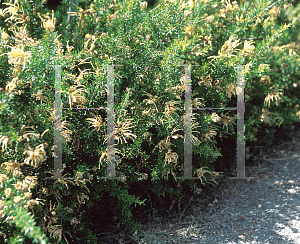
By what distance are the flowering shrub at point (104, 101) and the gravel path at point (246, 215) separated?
0.20 m

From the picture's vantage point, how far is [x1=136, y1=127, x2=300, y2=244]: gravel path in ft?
6.64

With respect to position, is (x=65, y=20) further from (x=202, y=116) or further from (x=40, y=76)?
(x=202, y=116)

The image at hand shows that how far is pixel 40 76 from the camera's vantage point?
5.18 feet

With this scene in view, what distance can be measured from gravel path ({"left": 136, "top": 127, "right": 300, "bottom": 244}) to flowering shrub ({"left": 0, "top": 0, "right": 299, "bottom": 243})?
20 centimetres

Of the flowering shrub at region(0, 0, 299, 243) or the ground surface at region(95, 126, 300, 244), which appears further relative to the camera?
the ground surface at region(95, 126, 300, 244)

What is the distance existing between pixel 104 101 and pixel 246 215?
1353 mm

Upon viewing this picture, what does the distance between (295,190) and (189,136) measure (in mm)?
1296
